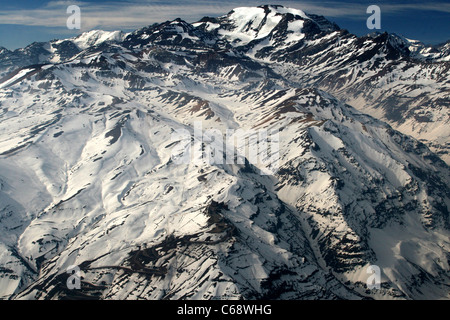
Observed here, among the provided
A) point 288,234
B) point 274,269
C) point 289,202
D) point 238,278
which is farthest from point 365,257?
point 238,278

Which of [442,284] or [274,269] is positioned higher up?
[274,269]

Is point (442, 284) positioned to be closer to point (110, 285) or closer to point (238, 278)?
point (238, 278)

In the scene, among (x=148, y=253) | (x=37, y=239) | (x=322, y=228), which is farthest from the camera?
(x=322, y=228)

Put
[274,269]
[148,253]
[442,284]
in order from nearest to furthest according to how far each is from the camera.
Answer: [274,269]
[148,253]
[442,284]

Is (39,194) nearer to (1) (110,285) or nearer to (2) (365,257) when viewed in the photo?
(1) (110,285)

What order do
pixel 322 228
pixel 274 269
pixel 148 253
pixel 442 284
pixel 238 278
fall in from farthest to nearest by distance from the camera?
pixel 322 228 → pixel 442 284 → pixel 148 253 → pixel 274 269 → pixel 238 278
